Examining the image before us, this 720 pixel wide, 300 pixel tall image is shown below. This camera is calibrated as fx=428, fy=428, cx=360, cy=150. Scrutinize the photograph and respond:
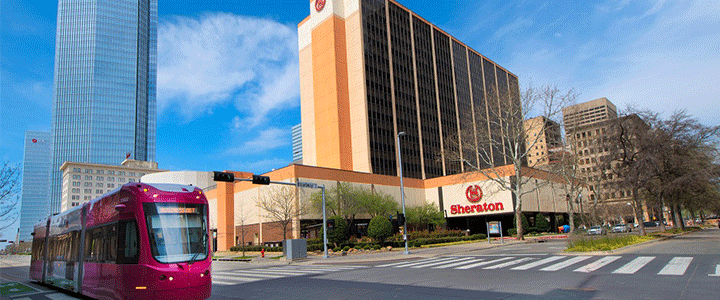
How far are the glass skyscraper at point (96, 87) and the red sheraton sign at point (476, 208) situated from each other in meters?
140

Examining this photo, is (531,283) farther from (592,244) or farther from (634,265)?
(592,244)

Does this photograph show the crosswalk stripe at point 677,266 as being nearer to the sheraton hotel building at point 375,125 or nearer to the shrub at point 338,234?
the shrub at point 338,234

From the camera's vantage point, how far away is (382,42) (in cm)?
7562

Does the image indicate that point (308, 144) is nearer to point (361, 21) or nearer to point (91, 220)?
point (361, 21)

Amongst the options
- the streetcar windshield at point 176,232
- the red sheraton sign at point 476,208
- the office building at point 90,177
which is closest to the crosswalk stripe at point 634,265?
the streetcar windshield at point 176,232

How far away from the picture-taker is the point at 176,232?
34.5 feet

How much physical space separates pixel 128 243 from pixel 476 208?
5745cm

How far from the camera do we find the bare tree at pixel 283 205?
48.3 meters

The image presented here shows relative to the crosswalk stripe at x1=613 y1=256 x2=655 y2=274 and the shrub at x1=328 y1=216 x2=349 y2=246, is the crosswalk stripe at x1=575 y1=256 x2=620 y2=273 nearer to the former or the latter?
the crosswalk stripe at x1=613 y1=256 x2=655 y2=274

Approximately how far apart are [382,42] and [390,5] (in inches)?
357

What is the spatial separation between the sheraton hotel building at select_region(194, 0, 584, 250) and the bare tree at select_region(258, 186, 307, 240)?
2146 mm

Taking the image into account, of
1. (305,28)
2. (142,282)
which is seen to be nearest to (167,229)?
(142,282)

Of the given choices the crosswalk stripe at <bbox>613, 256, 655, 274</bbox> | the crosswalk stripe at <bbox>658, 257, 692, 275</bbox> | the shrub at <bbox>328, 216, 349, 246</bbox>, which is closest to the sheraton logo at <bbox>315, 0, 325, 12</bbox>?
the shrub at <bbox>328, 216, 349, 246</bbox>

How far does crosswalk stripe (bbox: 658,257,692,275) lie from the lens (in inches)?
533
